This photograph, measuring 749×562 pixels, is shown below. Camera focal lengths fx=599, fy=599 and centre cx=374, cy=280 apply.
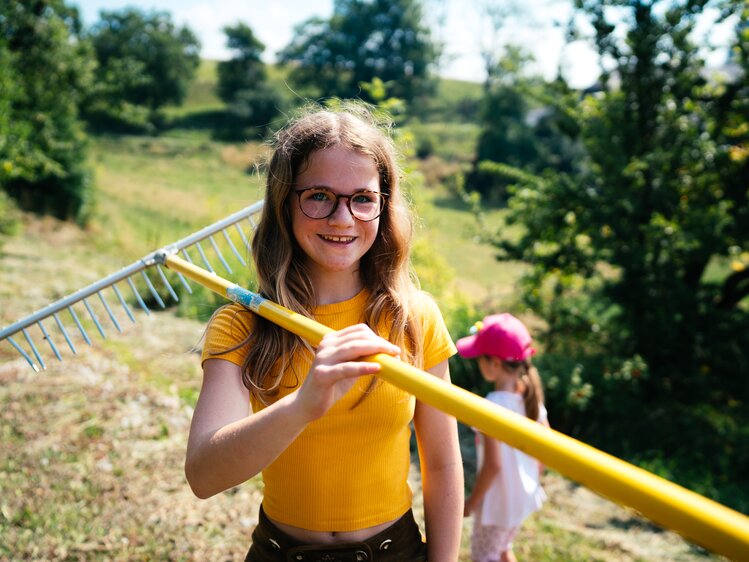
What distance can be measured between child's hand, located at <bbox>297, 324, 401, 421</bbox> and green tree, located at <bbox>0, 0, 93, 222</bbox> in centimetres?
1107

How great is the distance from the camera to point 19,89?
11.7 m

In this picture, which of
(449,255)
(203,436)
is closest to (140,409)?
(203,436)

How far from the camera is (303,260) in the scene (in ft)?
5.87

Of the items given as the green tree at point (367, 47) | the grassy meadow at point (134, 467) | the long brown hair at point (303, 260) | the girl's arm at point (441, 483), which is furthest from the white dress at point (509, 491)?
the green tree at point (367, 47)

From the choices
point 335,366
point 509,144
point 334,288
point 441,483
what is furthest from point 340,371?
point 509,144

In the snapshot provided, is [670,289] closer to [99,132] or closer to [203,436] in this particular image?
[203,436]

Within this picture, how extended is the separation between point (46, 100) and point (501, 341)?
1426 centimetres

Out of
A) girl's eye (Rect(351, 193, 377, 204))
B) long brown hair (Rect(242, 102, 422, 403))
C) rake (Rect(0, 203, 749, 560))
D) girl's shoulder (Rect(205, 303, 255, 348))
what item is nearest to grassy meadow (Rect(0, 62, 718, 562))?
long brown hair (Rect(242, 102, 422, 403))

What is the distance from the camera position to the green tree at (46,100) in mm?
11758

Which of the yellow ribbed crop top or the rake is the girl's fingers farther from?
the yellow ribbed crop top

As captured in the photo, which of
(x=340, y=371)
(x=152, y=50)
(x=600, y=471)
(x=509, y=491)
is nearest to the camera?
(x=600, y=471)

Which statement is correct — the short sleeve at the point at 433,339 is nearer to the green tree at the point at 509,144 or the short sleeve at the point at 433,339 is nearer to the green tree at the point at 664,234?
the green tree at the point at 664,234

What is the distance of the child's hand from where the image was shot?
1209 millimetres

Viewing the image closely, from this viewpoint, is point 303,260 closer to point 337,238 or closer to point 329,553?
point 337,238
